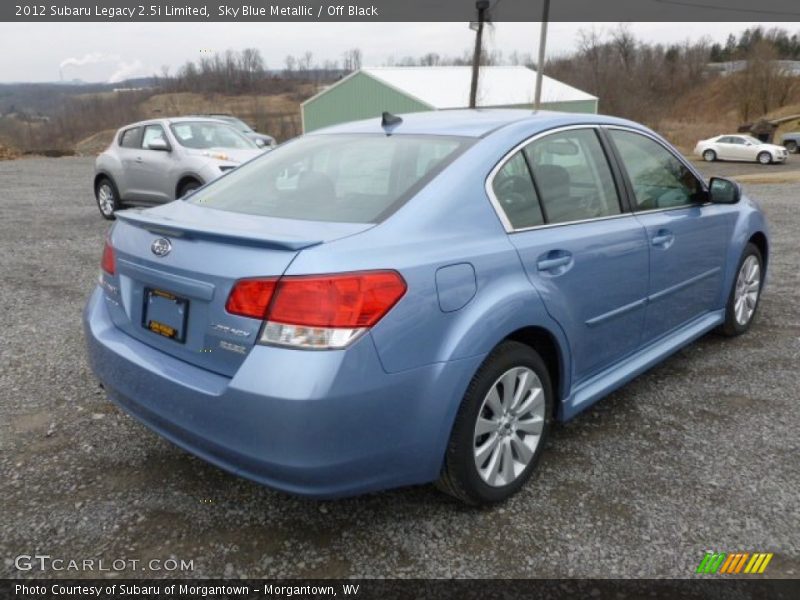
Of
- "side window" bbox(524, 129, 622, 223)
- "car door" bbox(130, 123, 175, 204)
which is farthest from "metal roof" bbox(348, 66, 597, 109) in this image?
"side window" bbox(524, 129, 622, 223)

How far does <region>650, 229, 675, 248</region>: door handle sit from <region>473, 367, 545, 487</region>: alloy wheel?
1182 millimetres

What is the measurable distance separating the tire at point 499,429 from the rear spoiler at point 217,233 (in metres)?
0.84

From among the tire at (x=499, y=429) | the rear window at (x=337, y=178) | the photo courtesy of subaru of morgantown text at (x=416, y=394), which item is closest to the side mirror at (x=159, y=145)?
the photo courtesy of subaru of morgantown text at (x=416, y=394)

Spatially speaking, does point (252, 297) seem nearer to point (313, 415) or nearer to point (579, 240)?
point (313, 415)

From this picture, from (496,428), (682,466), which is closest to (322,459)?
(496,428)

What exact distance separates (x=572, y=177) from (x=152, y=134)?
8.22 meters

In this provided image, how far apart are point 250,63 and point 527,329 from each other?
9091cm

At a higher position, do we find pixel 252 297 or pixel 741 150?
pixel 252 297

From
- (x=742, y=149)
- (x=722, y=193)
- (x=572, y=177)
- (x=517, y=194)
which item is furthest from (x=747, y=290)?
(x=742, y=149)

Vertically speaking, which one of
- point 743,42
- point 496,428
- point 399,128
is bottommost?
point 496,428

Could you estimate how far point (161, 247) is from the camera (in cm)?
238

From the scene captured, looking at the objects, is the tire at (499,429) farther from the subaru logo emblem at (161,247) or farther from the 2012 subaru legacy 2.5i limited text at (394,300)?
the subaru logo emblem at (161,247)

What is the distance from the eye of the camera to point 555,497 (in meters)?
2.71

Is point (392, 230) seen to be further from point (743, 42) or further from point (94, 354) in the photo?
point (743, 42)
